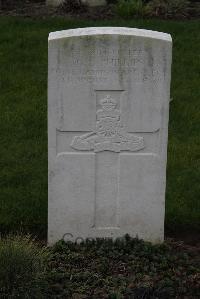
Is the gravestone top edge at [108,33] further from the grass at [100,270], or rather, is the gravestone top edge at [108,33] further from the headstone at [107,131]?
the grass at [100,270]

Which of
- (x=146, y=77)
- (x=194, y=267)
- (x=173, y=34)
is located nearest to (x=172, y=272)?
(x=194, y=267)

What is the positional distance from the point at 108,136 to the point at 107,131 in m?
0.04

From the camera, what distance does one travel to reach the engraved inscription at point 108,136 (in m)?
6.00

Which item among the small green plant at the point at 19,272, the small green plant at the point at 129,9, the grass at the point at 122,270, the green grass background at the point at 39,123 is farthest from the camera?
the small green plant at the point at 129,9

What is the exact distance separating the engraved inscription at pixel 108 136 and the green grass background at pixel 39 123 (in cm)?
104

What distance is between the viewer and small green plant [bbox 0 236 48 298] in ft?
17.2

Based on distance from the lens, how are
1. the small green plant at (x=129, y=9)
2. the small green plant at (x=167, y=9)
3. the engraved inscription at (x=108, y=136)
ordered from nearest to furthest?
the engraved inscription at (x=108, y=136) < the small green plant at (x=129, y=9) < the small green plant at (x=167, y=9)

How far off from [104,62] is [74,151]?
2.42 ft

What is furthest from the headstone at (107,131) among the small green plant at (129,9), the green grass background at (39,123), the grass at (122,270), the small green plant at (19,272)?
the small green plant at (129,9)

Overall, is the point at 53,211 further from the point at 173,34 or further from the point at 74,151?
the point at 173,34

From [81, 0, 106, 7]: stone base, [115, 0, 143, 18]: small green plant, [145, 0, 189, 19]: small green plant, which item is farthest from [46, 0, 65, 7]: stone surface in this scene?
[145, 0, 189, 19]: small green plant

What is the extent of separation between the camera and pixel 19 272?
5281mm

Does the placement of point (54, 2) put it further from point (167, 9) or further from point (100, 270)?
point (100, 270)

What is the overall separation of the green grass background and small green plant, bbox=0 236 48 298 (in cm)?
132
